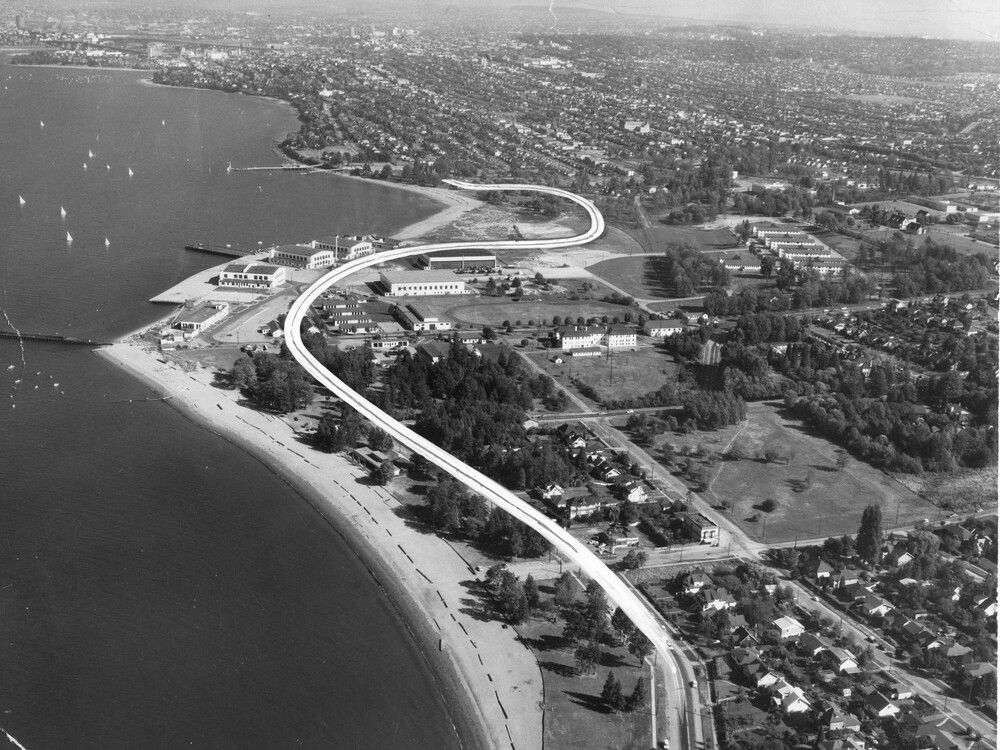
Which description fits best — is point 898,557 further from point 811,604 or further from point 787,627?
point 787,627

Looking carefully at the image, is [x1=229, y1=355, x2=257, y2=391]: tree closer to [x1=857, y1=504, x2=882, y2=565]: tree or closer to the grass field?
the grass field

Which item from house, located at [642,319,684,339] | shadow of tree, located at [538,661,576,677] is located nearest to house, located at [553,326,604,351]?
house, located at [642,319,684,339]

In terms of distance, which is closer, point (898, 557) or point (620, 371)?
point (898, 557)

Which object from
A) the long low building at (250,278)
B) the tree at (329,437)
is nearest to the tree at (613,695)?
the tree at (329,437)

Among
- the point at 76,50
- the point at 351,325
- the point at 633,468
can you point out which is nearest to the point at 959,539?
the point at 633,468

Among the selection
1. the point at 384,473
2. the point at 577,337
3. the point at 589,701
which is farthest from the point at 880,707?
the point at 577,337

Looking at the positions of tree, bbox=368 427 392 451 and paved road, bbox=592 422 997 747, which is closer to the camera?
paved road, bbox=592 422 997 747

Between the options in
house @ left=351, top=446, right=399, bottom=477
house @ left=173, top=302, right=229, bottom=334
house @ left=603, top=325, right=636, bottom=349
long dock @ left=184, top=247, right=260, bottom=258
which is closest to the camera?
house @ left=351, top=446, right=399, bottom=477
